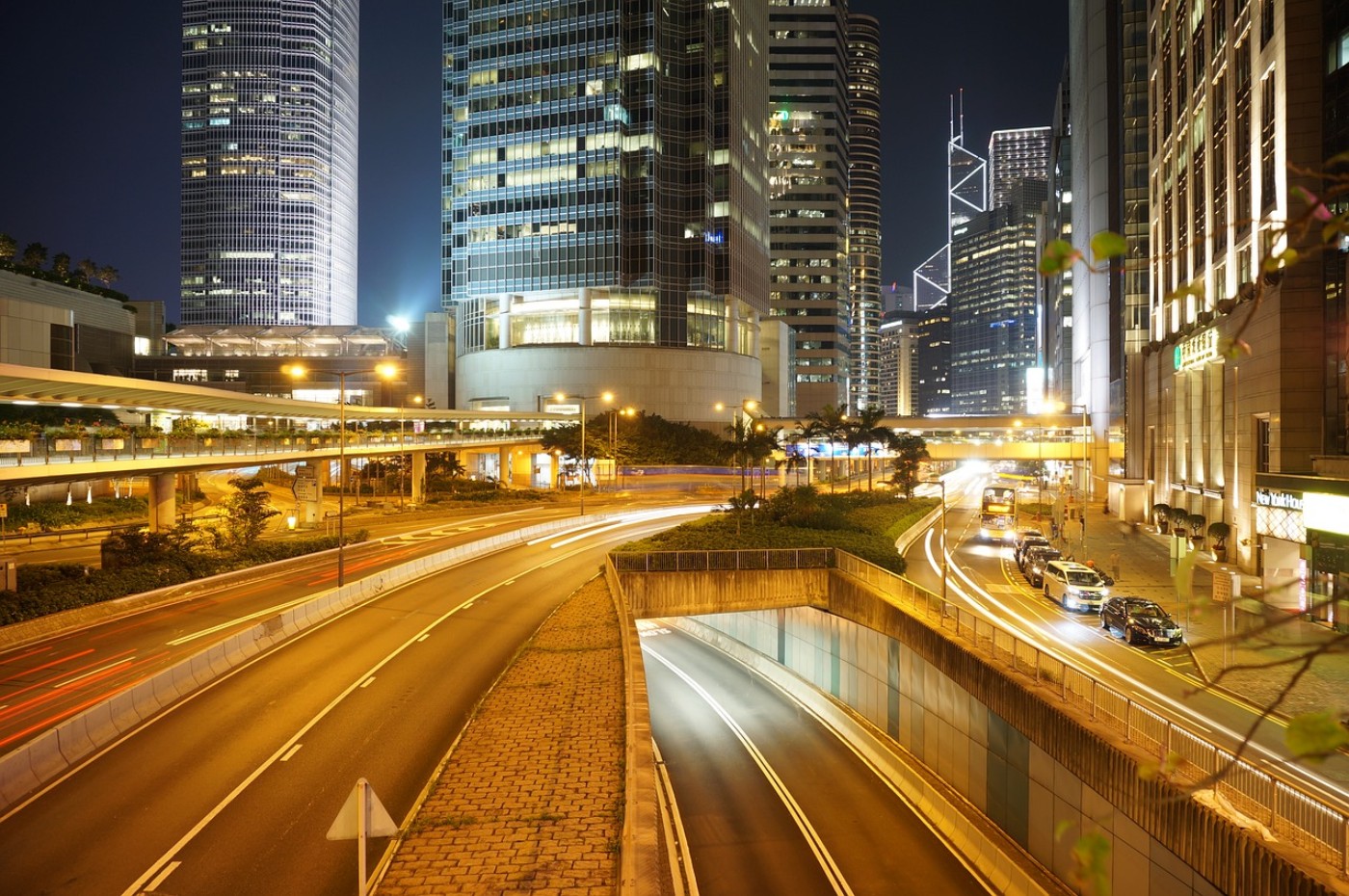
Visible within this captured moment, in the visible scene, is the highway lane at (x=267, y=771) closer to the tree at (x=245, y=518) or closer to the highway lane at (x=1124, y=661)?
the highway lane at (x=1124, y=661)

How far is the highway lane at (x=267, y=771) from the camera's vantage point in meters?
12.6

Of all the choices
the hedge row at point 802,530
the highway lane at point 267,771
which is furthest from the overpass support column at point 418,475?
the highway lane at point 267,771

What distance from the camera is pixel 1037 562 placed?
3866cm

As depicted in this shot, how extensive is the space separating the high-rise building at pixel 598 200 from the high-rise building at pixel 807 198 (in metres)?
55.4

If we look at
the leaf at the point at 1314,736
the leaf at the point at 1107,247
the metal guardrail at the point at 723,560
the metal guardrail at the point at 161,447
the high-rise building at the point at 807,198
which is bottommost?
the metal guardrail at the point at 723,560

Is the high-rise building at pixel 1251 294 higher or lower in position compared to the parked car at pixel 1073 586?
higher

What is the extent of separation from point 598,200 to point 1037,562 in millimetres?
83991

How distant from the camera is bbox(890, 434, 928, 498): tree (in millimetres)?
69500

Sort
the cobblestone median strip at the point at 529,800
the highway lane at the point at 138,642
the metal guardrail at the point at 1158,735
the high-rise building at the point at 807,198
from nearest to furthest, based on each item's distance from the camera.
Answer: the metal guardrail at the point at 1158,735
the cobblestone median strip at the point at 529,800
the highway lane at the point at 138,642
the high-rise building at the point at 807,198

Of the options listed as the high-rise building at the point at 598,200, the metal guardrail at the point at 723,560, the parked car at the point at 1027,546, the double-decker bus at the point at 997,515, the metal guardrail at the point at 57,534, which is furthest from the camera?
the high-rise building at the point at 598,200

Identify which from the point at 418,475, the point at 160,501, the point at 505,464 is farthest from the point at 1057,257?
the point at 505,464

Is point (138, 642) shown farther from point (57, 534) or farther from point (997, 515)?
point (997, 515)

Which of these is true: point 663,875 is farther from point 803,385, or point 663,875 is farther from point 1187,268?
point 803,385

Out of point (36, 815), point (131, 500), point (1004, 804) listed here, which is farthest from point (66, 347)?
point (1004, 804)
